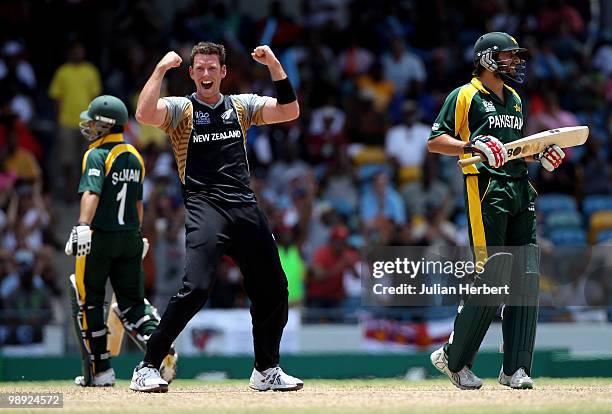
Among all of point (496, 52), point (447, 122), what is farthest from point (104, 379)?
point (496, 52)

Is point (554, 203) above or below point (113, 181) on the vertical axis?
below

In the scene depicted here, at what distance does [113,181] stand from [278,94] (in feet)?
6.50

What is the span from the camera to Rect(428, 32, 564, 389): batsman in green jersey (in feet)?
30.3

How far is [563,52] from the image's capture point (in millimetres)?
20109

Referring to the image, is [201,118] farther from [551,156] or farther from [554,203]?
[554,203]

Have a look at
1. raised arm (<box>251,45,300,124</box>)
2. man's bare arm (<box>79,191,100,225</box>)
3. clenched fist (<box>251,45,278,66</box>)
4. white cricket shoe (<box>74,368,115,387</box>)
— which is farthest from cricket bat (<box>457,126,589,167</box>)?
white cricket shoe (<box>74,368,115,387</box>)

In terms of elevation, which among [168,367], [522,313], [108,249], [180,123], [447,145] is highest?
[180,123]

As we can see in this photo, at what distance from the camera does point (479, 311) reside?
9242mm

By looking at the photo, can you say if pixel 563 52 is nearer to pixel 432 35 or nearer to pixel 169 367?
pixel 432 35

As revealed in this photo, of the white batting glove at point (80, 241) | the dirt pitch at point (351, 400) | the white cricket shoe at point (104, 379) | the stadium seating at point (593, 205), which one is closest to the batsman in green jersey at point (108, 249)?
the white cricket shoe at point (104, 379)

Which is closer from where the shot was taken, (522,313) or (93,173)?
(522,313)

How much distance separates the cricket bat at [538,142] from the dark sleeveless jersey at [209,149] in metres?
1.58

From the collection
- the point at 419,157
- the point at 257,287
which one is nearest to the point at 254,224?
the point at 257,287

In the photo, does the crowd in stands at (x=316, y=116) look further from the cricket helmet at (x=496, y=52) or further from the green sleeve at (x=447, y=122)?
the cricket helmet at (x=496, y=52)
